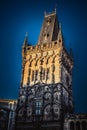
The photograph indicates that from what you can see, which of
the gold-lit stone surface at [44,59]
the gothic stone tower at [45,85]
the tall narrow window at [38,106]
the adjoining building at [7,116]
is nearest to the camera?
the gothic stone tower at [45,85]

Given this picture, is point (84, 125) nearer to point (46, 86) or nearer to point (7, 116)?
point (46, 86)

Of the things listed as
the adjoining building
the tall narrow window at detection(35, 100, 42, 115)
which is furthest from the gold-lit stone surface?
the adjoining building

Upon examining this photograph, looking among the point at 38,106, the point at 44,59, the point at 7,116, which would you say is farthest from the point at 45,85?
the point at 7,116

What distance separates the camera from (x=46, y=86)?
152 ft

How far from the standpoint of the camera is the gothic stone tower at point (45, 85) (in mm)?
43031

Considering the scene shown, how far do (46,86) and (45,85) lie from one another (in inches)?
12.2

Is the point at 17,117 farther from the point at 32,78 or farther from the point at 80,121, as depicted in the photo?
the point at 80,121

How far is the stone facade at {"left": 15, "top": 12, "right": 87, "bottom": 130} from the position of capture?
42781 mm

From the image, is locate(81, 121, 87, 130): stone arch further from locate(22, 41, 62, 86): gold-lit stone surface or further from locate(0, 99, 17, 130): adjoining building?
locate(0, 99, 17, 130): adjoining building

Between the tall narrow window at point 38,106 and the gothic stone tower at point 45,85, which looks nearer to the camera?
the gothic stone tower at point 45,85

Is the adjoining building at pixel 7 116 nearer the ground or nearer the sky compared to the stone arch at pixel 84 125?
nearer the sky

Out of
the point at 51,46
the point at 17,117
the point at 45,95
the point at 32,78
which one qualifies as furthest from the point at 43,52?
the point at 17,117

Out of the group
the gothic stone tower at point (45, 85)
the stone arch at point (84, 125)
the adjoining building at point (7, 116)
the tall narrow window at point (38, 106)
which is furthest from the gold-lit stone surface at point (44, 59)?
the stone arch at point (84, 125)

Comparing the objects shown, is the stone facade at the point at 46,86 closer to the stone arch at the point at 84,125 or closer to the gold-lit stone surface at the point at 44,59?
the gold-lit stone surface at the point at 44,59
